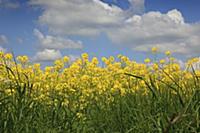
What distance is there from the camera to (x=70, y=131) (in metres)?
4.56

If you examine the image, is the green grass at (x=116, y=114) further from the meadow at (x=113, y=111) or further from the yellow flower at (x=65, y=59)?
Result: the yellow flower at (x=65, y=59)

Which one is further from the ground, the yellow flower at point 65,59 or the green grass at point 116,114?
the yellow flower at point 65,59

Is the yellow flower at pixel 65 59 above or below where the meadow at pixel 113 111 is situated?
above

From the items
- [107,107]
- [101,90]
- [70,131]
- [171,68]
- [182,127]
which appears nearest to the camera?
[182,127]

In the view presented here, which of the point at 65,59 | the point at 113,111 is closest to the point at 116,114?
the point at 113,111

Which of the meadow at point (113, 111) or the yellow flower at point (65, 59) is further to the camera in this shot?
the yellow flower at point (65, 59)

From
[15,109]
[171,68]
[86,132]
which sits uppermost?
[171,68]

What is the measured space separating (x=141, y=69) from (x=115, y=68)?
591 millimetres

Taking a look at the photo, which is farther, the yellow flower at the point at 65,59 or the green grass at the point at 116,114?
the yellow flower at the point at 65,59

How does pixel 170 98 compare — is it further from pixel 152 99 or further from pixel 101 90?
pixel 101 90

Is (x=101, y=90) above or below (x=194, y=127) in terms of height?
above

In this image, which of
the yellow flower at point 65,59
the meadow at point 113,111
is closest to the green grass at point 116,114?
the meadow at point 113,111

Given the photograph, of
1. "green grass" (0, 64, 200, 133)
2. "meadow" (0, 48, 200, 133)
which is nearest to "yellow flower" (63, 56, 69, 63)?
"meadow" (0, 48, 200, 133)

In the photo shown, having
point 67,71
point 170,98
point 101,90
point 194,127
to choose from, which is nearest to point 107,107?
point 170,98
